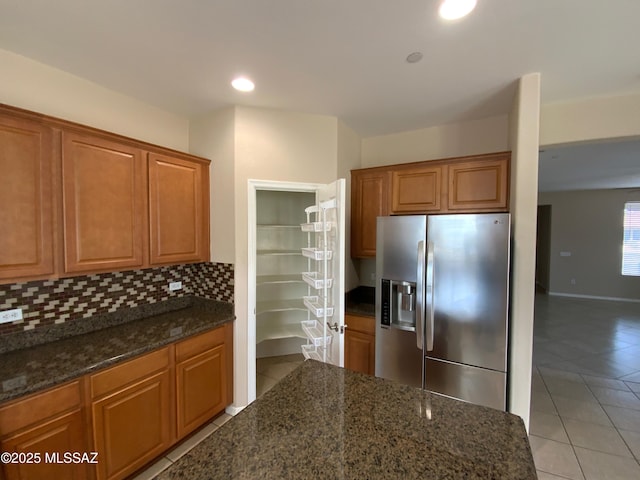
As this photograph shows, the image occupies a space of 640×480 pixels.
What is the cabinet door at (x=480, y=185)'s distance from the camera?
7.80ft

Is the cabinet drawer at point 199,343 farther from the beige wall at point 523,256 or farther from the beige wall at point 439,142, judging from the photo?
the beige wall at point 439,142

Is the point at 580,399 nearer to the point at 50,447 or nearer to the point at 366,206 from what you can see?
the point at 366,206

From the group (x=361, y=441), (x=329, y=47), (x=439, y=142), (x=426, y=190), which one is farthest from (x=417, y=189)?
(x=361, y=441)

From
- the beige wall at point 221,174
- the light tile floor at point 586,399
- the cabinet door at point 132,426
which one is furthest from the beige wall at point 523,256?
the cabinet door at point 132,426

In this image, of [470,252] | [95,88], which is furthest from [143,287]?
[470,252]

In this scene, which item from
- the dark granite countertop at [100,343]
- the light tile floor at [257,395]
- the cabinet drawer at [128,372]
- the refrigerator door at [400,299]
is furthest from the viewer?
the refrigerator door at [400,299]

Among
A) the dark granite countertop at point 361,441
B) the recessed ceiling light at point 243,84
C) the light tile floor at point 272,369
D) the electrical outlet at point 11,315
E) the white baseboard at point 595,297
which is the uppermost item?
the recessed ceiling light at point 243,84

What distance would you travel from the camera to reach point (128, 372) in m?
1.75

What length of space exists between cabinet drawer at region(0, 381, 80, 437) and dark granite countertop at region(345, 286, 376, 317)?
201 cm

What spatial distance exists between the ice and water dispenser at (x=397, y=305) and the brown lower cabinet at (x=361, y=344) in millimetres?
224

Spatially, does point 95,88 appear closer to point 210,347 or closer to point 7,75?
point 7,75

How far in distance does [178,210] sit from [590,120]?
11.4 feet

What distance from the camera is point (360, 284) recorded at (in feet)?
11.0

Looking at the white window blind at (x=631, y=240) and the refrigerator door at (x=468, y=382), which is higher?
the white window blind at (x=631, y=240)
